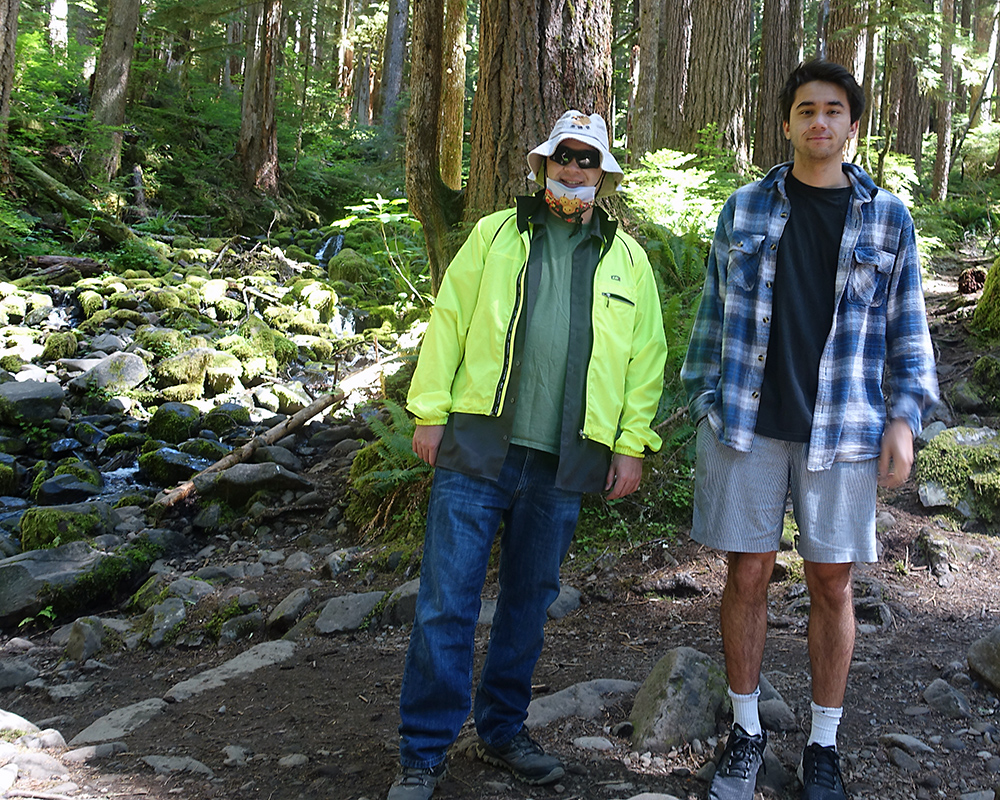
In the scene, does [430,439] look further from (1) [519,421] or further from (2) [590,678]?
(2) [590,678]

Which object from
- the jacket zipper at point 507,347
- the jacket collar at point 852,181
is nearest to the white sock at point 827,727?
the jacket zipper at point 507,347

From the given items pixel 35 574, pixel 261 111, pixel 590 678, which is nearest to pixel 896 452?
pixel 590 678

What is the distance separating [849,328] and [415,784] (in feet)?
7.29

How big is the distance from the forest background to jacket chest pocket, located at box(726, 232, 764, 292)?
2785mm

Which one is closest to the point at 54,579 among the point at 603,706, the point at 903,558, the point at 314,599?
the point at 314,599

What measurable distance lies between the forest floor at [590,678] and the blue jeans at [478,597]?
27 centimetres

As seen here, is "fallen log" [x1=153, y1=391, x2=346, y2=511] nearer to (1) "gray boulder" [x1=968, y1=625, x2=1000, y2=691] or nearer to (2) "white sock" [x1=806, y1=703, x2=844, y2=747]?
(2) "white sock" [x1=806, y1=703, x2=844, y2=747]

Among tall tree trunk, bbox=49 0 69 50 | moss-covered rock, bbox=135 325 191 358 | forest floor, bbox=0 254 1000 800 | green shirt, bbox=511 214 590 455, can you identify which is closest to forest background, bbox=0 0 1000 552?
tall tree trunk, bbox=49 0 69 50

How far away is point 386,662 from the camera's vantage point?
4.74 metres

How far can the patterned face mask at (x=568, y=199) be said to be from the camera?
10.4 ft

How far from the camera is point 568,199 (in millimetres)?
3172

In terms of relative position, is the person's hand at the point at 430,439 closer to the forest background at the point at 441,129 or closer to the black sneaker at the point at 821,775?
the black sneaker at the point at 821,775

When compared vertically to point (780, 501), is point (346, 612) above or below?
below

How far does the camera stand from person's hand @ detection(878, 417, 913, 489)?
2.88 metres
